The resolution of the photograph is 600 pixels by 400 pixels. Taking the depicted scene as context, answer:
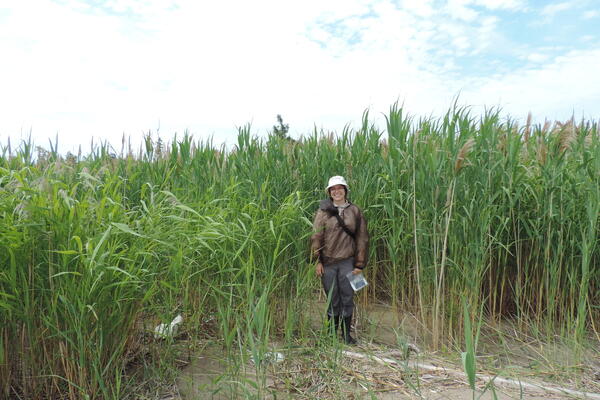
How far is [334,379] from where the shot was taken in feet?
10.3

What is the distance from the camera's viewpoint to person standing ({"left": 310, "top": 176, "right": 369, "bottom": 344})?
429 cm

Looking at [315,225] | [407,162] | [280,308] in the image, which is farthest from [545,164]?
[280,308]

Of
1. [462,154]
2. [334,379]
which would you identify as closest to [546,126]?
[462,154]

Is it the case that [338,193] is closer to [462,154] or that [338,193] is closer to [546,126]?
[462,154]

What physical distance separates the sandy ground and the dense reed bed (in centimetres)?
24

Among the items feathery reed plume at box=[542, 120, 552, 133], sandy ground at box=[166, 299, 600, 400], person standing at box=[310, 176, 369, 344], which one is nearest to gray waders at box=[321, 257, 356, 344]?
person standing at box=[310, 176, 369, 344]

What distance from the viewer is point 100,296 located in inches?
107

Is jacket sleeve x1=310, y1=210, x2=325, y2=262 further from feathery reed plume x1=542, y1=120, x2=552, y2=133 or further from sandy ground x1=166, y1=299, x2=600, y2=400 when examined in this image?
feathery reed plume x1=542, y1=120, x2=552, y2=133

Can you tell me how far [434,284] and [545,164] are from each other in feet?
5.47

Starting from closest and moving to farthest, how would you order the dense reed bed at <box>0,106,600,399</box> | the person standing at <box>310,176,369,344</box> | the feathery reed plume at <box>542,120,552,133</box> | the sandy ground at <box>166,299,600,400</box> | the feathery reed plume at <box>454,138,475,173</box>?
the dense reed bed at <box>0,106,600,399</box>, the sandy ground at <box>166,299,600,400</box>, the feathery reed plume at <box>454,138,475,173</box>, the person standing at <box>310,176,369,344</box>, the feathery reed plume at <box>542,120,552,133</box>

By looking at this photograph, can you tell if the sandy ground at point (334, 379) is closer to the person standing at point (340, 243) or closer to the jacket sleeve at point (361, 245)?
the person standing at point (340, 243)

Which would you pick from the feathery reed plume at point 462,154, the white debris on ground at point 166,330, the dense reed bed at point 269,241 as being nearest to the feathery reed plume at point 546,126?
the dense reed bed at point 269,241

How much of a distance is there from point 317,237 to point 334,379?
4.71 feet

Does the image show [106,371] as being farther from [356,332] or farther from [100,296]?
[356,332]
